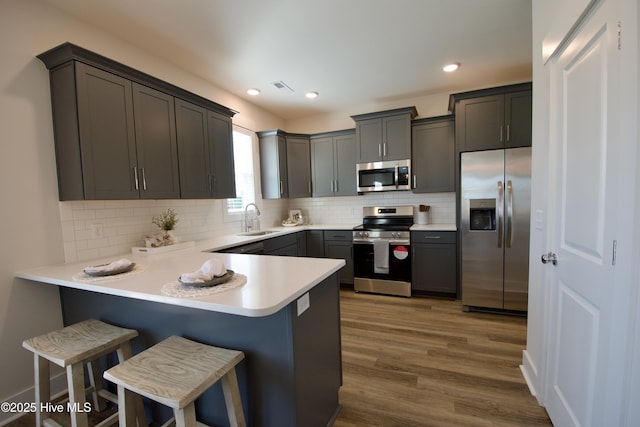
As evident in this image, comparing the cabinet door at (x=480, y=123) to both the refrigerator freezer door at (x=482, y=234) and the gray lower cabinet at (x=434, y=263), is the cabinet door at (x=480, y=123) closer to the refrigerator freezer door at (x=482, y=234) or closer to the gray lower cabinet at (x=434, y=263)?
the refrigerator freezer door at (x=482, y=234)

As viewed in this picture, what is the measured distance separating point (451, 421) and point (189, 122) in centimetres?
314

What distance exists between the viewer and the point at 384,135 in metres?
3.81

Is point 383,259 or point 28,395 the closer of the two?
point 28,395

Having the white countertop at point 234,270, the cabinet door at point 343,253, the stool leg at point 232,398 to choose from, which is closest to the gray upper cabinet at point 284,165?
the cabinet door at point 343,253

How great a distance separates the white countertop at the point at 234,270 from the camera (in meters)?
1.08

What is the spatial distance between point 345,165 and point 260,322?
3.29 metres

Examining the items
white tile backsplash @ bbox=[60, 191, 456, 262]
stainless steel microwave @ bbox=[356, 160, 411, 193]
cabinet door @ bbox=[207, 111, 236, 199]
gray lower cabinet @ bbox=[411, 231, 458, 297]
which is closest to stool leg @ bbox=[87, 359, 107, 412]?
white tile backsplash @ bbox=[60, 191, 456, 262]

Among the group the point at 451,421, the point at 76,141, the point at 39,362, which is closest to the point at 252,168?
the point at 76,141

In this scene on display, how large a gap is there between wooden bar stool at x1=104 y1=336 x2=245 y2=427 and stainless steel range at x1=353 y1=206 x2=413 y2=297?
2747 mm

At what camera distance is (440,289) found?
345 centimetres

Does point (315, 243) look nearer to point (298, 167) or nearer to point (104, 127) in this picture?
point (298, 167)

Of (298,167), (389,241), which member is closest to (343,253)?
(389,241)

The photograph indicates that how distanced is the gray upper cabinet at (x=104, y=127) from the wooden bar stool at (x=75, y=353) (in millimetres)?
913

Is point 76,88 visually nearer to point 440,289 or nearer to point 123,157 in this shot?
point 123,157
